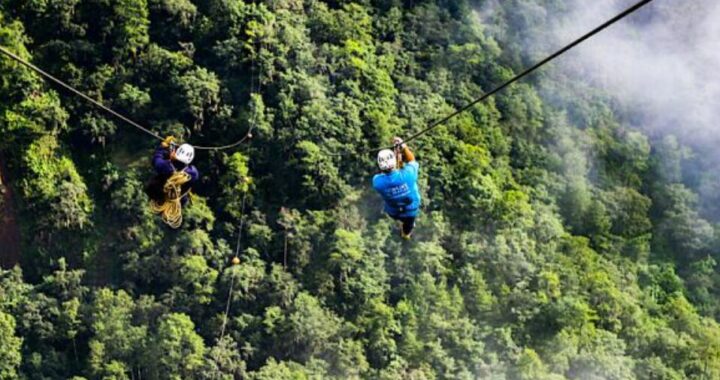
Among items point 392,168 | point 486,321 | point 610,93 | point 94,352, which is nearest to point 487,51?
point 610,93

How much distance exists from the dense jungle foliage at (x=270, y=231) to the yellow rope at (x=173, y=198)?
16.3 metres

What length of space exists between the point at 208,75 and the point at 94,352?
9.20 meters

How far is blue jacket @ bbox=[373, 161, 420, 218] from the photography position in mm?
12836

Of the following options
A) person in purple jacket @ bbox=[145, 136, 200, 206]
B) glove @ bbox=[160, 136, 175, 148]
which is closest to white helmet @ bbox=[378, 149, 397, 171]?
glove @ bbox=[160, 136, 175, 148]

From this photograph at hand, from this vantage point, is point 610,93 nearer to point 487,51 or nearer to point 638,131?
point 638,131

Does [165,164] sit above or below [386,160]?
above

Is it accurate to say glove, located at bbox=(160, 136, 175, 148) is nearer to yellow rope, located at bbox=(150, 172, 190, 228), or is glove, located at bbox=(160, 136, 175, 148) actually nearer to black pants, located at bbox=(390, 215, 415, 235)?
yellow rope, located at bbox=(150, 172, 190, 228)

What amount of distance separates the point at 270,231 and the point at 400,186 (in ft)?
72.5

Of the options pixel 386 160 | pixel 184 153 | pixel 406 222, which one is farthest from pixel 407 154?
pixel 184 153

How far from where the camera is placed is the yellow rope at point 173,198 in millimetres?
14586

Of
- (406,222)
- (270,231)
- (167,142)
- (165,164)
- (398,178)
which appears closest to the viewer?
(398,178)

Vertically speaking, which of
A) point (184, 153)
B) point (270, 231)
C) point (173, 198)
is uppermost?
point (270, 231)

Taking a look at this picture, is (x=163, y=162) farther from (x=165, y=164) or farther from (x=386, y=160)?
(x=386, y=160)

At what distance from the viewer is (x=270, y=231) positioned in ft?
114
